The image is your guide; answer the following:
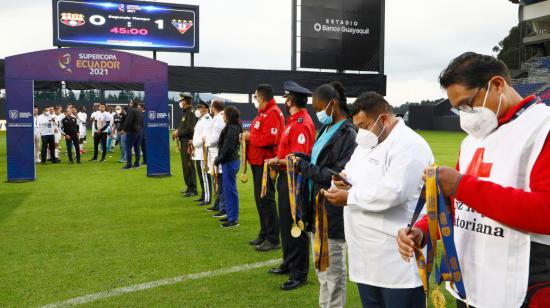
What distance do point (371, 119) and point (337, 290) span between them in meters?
1.53

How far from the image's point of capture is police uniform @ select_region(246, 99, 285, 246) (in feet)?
20.5

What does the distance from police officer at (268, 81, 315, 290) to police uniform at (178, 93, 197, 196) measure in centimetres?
555

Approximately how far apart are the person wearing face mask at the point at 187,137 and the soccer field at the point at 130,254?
433 mm

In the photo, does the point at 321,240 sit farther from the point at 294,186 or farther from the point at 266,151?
the point at 266,151

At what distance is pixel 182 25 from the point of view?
25078mm

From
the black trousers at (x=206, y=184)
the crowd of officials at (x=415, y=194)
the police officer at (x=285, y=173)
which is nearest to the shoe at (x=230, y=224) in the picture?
the black trousers at (x=206, y=184)

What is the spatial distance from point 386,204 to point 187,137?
26.9 feet

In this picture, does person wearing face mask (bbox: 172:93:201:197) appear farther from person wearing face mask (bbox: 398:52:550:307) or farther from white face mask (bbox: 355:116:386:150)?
person wearing face mask (bbox: 398:52:550:307)

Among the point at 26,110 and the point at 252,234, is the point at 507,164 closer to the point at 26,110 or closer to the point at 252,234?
the point at 252,234

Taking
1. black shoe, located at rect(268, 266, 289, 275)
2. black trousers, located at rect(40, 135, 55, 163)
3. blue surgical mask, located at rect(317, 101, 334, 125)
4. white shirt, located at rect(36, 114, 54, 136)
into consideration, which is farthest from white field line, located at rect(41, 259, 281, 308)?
black trousers, located at rect(40, 135, 55, 163)

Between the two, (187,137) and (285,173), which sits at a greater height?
(187,137)

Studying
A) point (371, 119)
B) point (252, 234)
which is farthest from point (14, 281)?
point (371, 119)

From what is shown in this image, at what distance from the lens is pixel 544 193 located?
162 centimetres

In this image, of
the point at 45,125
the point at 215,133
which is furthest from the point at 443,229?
the point at 45,125
